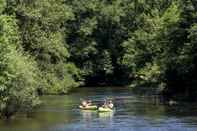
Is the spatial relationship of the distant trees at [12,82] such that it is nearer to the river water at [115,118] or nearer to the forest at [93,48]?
the forest at [93,48]

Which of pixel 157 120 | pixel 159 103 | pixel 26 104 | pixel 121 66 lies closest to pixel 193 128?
pixel 157 120

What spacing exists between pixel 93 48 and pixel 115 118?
63272 mm

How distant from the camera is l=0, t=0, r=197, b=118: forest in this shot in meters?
53.2

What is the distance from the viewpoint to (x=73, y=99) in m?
76.9

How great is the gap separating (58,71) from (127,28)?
36272 mm

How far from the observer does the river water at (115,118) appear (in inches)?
1913

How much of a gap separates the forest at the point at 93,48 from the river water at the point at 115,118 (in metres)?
2.15

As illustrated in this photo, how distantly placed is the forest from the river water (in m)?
2.15

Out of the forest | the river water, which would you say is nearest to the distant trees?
the forest

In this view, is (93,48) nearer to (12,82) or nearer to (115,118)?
(115,118)

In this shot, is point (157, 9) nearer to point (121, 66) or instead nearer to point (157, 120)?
point (121, 66)

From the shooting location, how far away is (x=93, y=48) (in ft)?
390

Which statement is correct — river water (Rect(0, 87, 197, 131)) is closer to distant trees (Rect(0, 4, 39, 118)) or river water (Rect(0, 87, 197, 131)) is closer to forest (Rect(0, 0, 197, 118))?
distant trees (Rect(0, 4, 39, 118))

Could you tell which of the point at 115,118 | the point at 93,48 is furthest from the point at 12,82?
the point at 93,48
